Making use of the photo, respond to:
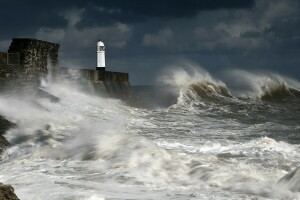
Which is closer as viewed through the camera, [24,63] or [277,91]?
[24,63]

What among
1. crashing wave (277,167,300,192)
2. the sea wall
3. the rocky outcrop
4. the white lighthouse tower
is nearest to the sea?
crashing wave (277,167,300,192)

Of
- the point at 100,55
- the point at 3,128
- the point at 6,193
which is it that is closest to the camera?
the point at 6,193

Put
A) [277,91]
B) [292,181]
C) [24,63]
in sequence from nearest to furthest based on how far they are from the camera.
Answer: [292,181], [24,63], [277,91]

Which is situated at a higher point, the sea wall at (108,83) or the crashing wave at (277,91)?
the crashing wave at (277,91)

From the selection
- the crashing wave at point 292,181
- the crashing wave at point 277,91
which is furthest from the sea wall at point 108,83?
the crashing wave at point 292,181

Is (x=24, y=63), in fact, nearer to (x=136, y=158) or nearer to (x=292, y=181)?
(x=136, y=158)

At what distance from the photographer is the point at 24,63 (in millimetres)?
10891

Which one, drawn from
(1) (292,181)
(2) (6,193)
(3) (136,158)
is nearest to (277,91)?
(3) (136,158)

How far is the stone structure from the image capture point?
10133mm

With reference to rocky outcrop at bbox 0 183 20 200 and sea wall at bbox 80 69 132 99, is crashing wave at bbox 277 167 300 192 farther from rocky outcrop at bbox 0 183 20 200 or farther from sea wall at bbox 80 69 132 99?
sea wall at bbox 80 69 132 99

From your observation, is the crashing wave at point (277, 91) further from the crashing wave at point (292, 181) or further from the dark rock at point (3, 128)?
the crashing wave at point (292, 181)

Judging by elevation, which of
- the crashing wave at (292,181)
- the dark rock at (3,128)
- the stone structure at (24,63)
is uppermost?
the stone structure at (24,63)

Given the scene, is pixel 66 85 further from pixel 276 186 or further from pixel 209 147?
pixel 276 186

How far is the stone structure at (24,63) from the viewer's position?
1013 centimetres
